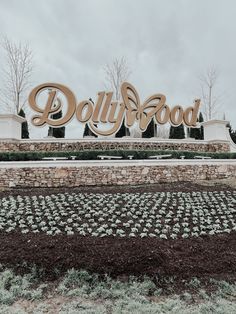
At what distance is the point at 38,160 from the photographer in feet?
40.4

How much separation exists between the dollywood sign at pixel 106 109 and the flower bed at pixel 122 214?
6.84 meters

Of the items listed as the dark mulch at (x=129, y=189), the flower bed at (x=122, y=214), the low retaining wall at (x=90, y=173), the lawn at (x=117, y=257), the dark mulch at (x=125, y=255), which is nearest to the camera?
the lawn at (x=117, y=257)

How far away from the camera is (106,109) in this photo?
15.8 m

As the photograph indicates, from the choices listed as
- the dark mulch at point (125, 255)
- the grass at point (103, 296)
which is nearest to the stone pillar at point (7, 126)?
the dark mulch at point (125, 255)

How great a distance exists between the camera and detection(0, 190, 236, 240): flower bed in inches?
249

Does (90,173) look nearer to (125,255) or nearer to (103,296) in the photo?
(125,255)

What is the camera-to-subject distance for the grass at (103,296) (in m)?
4.01

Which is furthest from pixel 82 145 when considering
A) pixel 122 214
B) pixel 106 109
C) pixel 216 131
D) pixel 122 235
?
pixel 122 235

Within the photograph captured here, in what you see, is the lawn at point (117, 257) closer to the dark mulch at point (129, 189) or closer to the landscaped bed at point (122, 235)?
the landscaped bed at point (122, 235)

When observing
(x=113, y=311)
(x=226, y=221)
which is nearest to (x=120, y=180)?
(x=226, y=221)

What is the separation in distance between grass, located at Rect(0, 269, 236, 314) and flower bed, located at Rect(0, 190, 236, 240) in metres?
1.33

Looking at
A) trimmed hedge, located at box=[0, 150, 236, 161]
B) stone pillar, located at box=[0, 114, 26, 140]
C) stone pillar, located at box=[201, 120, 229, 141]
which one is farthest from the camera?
stone pillar, located at box=[201, 120, 229, 141]

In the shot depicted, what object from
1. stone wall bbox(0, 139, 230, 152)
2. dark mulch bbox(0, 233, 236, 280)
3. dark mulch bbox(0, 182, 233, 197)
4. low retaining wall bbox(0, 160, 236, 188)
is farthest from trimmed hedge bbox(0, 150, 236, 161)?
dark mulch bbox(0, 233, 236, 280)

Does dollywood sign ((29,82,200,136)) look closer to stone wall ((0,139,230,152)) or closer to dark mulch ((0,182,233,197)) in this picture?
stone wall ((0,139,230,152))
